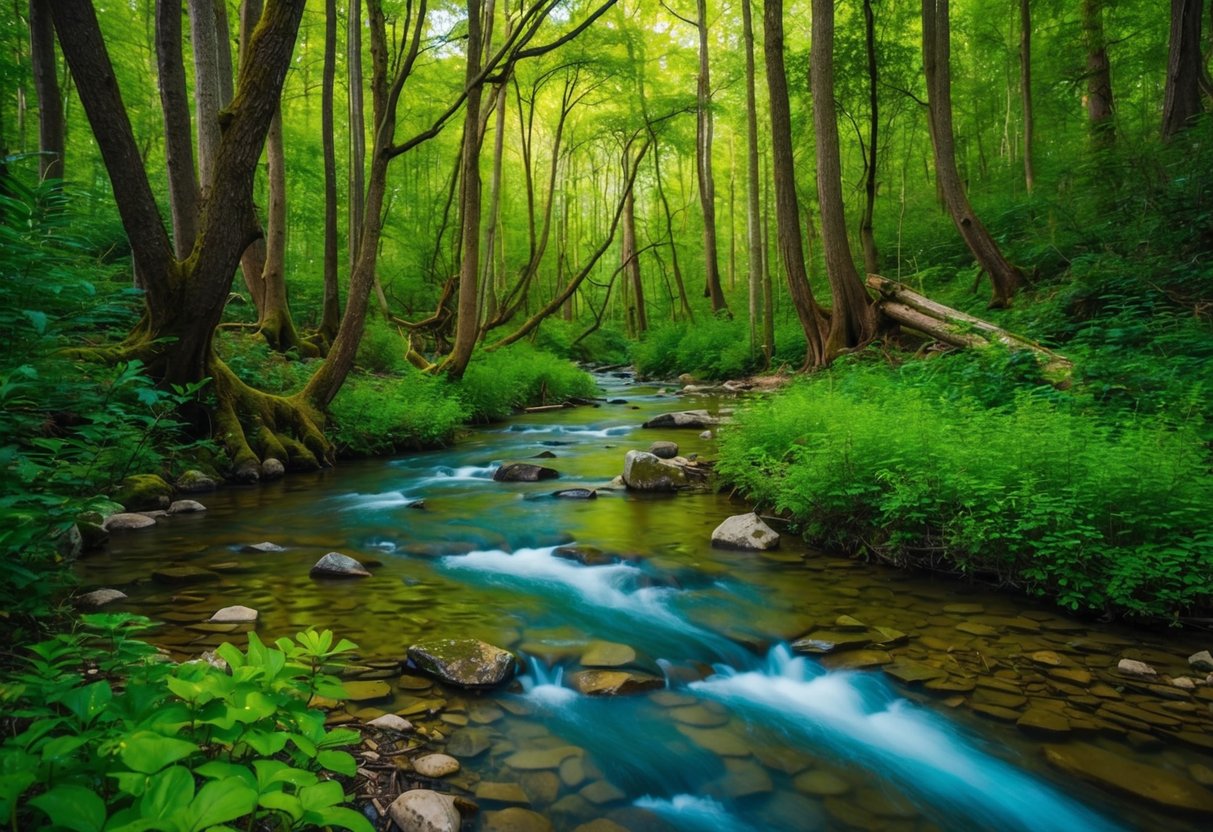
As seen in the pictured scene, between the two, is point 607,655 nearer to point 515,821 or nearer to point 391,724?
point 391,724

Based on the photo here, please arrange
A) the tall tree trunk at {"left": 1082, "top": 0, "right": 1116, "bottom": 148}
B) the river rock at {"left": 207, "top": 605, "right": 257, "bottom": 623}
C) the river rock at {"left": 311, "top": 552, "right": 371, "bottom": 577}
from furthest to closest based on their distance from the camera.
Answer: the tall tree trunk at {"left": 1082, "top": 0, "right": 1116, "bottom": 148}
the river rock at {"left": 311, "top": 552, "right": 371, "bottom": 577}
the river rock at {"left": 207, "top": 605, "right": 257, "bottom": 623}

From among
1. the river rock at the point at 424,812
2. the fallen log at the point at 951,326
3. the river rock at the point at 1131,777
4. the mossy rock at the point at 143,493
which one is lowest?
the river rock at the point at 1131,777

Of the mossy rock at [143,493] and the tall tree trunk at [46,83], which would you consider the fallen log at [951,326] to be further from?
the tall tree trunk at [46,83]

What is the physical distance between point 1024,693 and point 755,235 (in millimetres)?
15346

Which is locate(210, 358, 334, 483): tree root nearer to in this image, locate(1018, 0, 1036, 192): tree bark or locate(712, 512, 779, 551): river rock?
locate(712, 512, 779, 551): river rock

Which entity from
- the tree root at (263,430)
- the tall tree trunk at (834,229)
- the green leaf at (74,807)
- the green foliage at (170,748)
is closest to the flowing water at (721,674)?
the green foliage at (170,748)

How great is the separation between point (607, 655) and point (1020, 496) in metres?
3.00

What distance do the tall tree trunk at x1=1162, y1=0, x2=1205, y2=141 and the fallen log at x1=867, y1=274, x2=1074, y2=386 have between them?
437cm

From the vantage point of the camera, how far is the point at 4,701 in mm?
1766

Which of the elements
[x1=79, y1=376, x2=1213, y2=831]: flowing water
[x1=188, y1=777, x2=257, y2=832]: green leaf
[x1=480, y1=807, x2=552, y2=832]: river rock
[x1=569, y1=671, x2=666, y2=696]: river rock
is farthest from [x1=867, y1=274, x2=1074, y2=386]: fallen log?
[x1=188, y1=777, x2=257, y2=832]: green leaf

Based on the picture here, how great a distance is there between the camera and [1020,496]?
14.5 feet

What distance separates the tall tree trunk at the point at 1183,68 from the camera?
975 cm

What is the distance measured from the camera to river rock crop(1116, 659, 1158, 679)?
11.4 feet

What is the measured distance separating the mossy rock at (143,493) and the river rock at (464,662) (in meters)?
4.86
